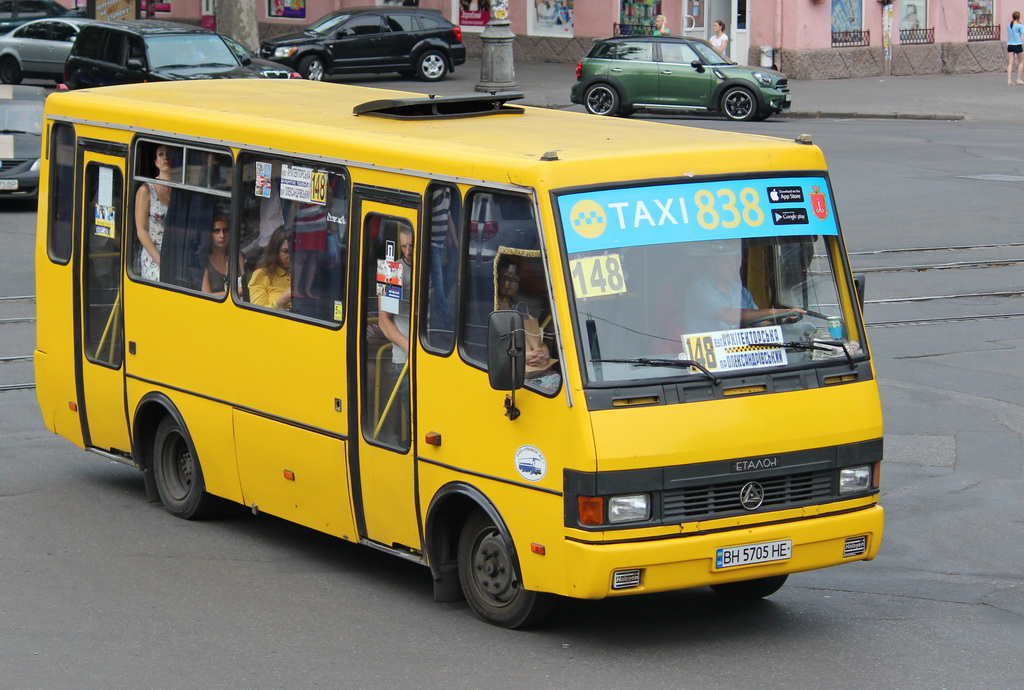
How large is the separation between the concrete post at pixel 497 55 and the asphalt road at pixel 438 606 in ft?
67.3

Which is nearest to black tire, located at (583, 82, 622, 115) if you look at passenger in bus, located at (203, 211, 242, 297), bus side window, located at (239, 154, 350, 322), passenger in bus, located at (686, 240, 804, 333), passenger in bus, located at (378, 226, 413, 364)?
passenger in bus, located at (203, 211, 242, 297)

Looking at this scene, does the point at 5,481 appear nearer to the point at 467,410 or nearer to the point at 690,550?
the point at 467,410

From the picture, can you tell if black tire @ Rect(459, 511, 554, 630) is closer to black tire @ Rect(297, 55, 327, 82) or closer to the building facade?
the building facade

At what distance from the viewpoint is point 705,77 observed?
31.0 metres

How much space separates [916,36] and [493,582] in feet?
118

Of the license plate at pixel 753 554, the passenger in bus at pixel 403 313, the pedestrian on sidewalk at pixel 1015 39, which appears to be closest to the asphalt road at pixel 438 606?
the license plate at pixel 753 554

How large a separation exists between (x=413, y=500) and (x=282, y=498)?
1285mm

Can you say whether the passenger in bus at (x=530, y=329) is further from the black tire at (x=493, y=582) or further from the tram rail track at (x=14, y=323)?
the tram rail track at (x=14, y=323)

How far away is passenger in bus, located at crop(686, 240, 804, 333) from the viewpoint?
6.99 metres

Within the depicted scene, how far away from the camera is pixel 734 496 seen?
689 centimetres

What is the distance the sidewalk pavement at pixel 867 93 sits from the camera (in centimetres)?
3225

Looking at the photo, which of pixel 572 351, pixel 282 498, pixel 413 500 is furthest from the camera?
pixel 282 498

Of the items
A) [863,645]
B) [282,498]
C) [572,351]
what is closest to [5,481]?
[282,498]

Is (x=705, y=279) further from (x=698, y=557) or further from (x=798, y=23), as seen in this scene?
(x=798, y=23)
